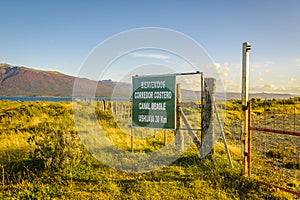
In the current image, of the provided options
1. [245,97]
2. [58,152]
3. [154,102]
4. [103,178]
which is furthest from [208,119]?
[58,152]

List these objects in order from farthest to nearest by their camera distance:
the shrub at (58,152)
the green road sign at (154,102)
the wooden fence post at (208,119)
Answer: the green road sign at (154,102), the wooden fence post at (208,119), the shrub at (58,152)

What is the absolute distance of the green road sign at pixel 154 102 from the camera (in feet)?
24.4

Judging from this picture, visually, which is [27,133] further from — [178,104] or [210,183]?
[210,183]

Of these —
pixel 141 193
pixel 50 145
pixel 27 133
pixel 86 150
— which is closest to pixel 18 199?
pixel 50 145

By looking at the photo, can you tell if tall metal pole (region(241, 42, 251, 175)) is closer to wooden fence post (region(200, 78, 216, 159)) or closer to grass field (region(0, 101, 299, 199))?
grass field (region(0, 101, 299, 199))

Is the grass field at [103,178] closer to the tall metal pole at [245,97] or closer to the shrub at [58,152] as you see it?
the shrub at [58,152]

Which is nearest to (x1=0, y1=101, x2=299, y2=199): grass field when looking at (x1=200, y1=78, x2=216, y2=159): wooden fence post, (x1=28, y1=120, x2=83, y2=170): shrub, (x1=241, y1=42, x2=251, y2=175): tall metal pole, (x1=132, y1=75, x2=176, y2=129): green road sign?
(x1=28, y1=120, x2=83, y2=170): shrub

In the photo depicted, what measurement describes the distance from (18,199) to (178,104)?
15.6 ft

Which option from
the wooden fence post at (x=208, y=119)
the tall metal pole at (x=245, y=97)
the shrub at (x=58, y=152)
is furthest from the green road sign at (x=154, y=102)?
the shrub at (x=58, y=152)

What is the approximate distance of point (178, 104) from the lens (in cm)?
775

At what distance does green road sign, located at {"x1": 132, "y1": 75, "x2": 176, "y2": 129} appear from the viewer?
744 cm

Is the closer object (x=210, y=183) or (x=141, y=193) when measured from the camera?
(x=141, y=193)

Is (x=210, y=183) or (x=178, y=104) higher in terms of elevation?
(x=178, y=104)

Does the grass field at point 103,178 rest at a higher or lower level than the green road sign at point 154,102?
lower
